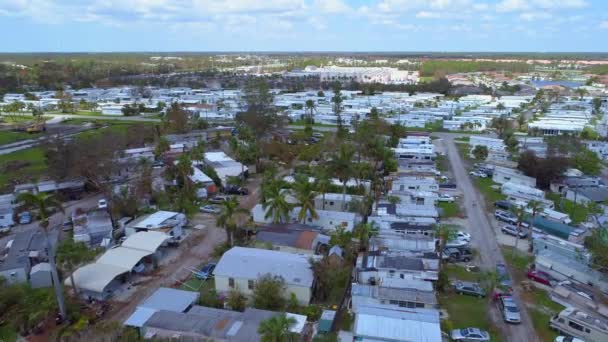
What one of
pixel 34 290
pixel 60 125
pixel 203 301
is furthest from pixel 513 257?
pixel 60 125

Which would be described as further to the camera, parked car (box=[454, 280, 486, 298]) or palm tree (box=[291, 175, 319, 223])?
palm tree (box=[291, 175, 319, 223])

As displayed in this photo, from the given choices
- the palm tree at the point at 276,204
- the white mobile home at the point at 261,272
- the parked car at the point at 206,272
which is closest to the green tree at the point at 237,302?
the white mobile home at the point at 261,272

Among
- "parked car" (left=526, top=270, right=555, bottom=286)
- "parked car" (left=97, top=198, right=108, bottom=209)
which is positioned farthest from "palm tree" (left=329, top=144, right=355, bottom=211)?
"parked car" (left=97, top=198, right=108, bottom=209)

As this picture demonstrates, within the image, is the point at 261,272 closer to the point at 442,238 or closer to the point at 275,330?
the point at 275,330

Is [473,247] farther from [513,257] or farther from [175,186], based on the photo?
[175,186]

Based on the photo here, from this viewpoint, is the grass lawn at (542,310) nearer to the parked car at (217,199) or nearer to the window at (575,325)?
the window at (575,325)

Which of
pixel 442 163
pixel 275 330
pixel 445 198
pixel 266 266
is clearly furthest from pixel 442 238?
pixel 442 163

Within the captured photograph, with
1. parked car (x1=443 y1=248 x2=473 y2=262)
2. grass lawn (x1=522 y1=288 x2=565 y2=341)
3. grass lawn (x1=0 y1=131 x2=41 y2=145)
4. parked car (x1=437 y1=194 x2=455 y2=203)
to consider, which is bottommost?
grass lawn (x1=522 y1=288 x2=565 y2=341)

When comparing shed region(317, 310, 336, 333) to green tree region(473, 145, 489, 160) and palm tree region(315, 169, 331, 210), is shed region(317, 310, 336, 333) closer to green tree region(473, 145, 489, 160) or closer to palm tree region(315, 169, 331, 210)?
palm tree region(315, 169, 331, 210)
